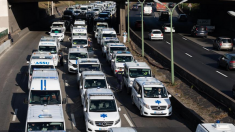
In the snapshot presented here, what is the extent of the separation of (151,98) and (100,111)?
3.91 metres

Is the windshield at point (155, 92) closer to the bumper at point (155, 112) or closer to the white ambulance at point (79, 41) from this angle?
the bumper at point (155, 112)

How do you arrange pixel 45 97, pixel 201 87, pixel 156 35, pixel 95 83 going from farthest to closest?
pixel 156 35, pixel 201 87, pixel 95 83, pixel 45 97

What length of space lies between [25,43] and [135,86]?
30.1 meters

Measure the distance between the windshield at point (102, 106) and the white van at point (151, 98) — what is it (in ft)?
8.20

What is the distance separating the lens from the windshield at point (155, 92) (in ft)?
79.6

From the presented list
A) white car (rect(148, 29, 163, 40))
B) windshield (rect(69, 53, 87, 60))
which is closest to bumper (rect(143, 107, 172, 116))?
windshield (rect(69, 53, 87, 60))

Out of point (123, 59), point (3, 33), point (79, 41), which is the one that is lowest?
point (123, 59)

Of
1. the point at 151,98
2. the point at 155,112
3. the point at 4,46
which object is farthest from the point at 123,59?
the point at 4,46

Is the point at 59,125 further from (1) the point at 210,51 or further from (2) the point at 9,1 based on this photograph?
(2) the point at 9,1

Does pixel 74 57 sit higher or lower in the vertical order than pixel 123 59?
higher

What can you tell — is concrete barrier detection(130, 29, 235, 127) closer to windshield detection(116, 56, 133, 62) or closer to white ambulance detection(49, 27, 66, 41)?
windshield detection(116, 56, 133, 62)

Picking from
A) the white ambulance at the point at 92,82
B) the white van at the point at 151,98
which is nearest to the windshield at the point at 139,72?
the white ambulance at the point at 92,82

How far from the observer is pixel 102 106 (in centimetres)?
2166

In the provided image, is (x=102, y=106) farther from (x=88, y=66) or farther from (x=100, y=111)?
(x=88, y=66)
